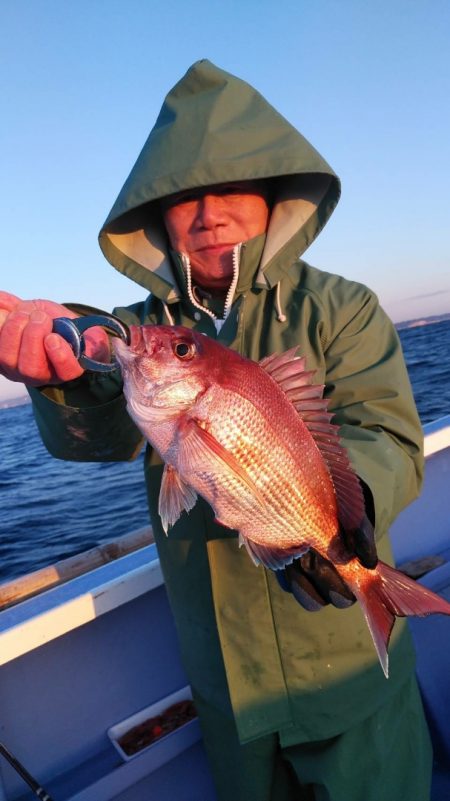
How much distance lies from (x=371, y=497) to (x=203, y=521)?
28.4 inches

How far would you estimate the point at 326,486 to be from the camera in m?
1.96

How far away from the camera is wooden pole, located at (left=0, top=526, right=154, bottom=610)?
3418 millimetres

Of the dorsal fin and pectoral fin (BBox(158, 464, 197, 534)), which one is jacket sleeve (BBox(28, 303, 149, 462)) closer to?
pectoral fin (BBox(158, 464, 197, 534))

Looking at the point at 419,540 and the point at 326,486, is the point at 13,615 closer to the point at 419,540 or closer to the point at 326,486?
the point at 326,486

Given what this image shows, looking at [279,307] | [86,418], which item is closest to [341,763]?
[86,418]

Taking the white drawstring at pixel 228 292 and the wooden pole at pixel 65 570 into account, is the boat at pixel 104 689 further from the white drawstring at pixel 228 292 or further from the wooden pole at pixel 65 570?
the white drawstring at pixel 228 292

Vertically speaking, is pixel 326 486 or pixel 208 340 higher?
pixel 208 340

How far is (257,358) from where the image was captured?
7.84ft

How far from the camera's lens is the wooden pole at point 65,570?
Answer: 135 inches

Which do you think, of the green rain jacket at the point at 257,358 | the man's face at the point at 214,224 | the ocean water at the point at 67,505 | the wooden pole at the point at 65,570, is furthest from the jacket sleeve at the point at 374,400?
the ocean water at the point at 67,505

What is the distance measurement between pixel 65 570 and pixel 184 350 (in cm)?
229

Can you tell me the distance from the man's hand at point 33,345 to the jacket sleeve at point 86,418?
7.0 inches

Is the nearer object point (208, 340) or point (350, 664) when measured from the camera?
point (208, 340)

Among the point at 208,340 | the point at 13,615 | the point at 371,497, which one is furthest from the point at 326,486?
the point at 13,615
